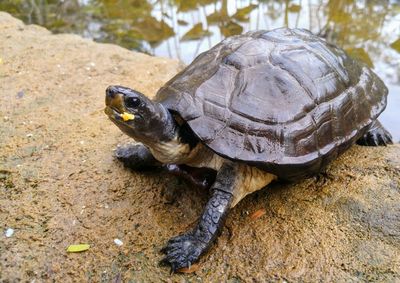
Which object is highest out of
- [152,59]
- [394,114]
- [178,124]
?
[178,124]

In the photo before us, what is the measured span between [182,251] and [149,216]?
39 cm

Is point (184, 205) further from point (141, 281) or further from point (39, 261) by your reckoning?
point (39, 261)

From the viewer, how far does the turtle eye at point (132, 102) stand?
2.11m

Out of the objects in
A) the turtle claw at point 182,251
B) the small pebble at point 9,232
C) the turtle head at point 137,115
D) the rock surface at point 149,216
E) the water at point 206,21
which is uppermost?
the turtle head at point 137,115

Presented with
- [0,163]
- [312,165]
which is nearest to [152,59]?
[0,163]

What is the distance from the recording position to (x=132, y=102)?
212cm

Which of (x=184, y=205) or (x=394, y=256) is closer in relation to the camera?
(x=394, y=256)

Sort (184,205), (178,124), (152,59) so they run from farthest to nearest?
(152,59), (184,205), (178,124)

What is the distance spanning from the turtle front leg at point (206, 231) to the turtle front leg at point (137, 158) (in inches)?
23.1

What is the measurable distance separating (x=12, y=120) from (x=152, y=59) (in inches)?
Answer: 66.8

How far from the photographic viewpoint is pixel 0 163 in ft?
9.41

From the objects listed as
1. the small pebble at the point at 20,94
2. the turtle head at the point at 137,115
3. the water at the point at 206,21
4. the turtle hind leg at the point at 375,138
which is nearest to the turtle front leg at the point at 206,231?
the turtle head at the point at 137,115

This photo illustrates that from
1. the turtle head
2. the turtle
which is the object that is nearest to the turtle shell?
the turtle

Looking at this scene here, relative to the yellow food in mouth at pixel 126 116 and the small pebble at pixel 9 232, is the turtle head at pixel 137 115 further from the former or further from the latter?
the small pebble at pixel 9 232
